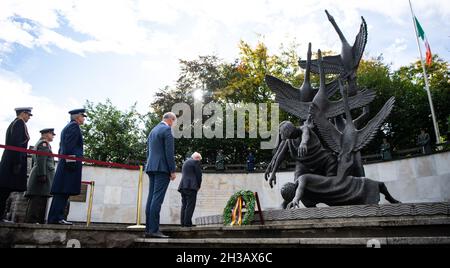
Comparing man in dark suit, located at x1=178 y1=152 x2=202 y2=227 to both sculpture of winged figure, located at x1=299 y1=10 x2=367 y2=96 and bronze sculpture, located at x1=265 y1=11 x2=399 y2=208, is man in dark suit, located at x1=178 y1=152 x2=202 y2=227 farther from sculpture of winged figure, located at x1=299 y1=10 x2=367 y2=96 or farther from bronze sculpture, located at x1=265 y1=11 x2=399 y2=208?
sculpture of winged figure, located at x1=299 y1=10 x2=367 y2=96

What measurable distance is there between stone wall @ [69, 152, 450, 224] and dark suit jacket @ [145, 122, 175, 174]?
12744 mm

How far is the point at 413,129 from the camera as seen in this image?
23.4 m

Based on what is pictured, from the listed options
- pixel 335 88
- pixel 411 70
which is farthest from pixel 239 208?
pixel 411 70

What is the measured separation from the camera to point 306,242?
375cm

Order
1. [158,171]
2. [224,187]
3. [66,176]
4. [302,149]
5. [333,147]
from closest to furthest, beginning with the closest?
[158,171] < [66,176] < [302,149] < [333,147] < [224,187]

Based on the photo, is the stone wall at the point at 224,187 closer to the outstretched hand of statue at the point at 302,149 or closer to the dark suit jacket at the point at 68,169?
the outstretched hand of statue at the point at 302,149

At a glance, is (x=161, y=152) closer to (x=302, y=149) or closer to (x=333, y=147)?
(x=302, y=149)

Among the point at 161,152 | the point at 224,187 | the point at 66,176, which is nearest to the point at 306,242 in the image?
the point at 161,152

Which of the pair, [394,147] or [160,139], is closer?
[160,139]

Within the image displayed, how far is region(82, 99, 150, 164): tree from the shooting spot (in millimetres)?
28578

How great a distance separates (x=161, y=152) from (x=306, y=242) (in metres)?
2.62

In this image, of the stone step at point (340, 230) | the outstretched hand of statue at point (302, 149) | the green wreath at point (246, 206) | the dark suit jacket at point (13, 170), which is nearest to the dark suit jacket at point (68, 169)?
the dark suit jacket at point (13, 170)
